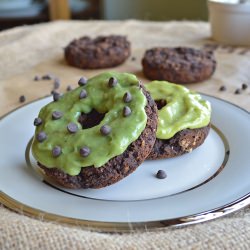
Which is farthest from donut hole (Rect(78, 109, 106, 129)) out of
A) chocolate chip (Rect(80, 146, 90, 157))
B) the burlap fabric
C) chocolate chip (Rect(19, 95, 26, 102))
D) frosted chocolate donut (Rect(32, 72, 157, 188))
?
chocolate chip (Rect(19, 95, 26, 102))

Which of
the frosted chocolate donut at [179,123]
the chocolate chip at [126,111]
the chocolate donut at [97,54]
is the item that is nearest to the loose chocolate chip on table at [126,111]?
the chocolate chip at [126,111]

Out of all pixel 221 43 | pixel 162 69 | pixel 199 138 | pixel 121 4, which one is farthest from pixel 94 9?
pixel 199 138

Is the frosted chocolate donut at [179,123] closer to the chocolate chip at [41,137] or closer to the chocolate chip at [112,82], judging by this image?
the chocolate chip at [112,82]

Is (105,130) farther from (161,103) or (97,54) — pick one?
(97,54)

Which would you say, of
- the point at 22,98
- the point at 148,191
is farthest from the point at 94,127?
the point at 22,98

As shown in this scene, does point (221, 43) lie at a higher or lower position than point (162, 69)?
lower

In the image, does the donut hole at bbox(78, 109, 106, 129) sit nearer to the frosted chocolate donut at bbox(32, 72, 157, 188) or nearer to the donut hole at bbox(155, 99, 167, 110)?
the frosted chocolate donut at bbox(32, 72, 157, 188)

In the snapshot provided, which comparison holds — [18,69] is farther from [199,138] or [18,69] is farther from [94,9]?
[94,9]
